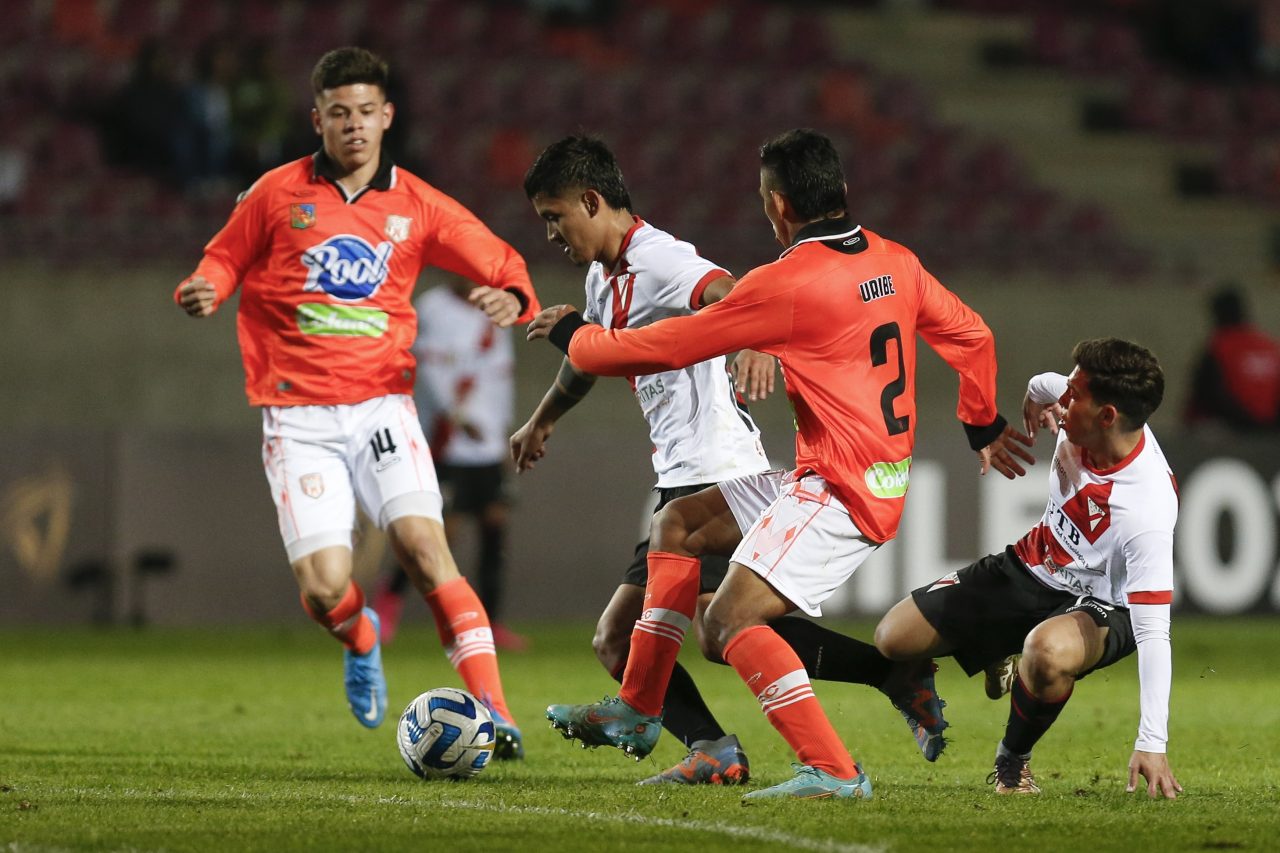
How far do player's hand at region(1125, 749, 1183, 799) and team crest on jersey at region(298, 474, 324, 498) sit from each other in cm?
285

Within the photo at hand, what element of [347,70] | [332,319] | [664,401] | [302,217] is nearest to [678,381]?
[664,401]

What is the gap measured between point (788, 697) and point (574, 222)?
157 cm

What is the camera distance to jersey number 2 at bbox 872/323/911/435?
211 inches

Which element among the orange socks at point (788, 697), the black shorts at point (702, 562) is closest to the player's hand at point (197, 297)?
the black shorts at point (702, 562)

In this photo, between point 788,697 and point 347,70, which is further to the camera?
point 347,70

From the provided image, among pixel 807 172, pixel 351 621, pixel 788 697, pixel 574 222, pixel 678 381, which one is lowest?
pixel 351 621

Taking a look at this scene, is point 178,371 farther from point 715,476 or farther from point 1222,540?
point 715,476

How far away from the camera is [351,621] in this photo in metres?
6.89

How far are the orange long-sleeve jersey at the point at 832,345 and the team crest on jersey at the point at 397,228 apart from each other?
4.45ft

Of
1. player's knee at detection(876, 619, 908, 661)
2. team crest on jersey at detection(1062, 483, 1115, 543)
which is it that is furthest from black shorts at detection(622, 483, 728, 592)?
team crest on jersey at detection(1062, 483, 1115, 543)

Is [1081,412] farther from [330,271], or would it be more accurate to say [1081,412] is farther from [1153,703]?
[330,271]

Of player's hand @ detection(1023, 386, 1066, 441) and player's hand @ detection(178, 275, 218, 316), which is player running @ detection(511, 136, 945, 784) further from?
player's hand @ detection(178, 275, 218, 316)

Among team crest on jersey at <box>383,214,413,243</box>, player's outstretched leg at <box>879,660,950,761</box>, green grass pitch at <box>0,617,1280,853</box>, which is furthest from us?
team crest on jersey at <box>383,214,413,243</box>

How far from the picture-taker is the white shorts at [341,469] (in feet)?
21.4
